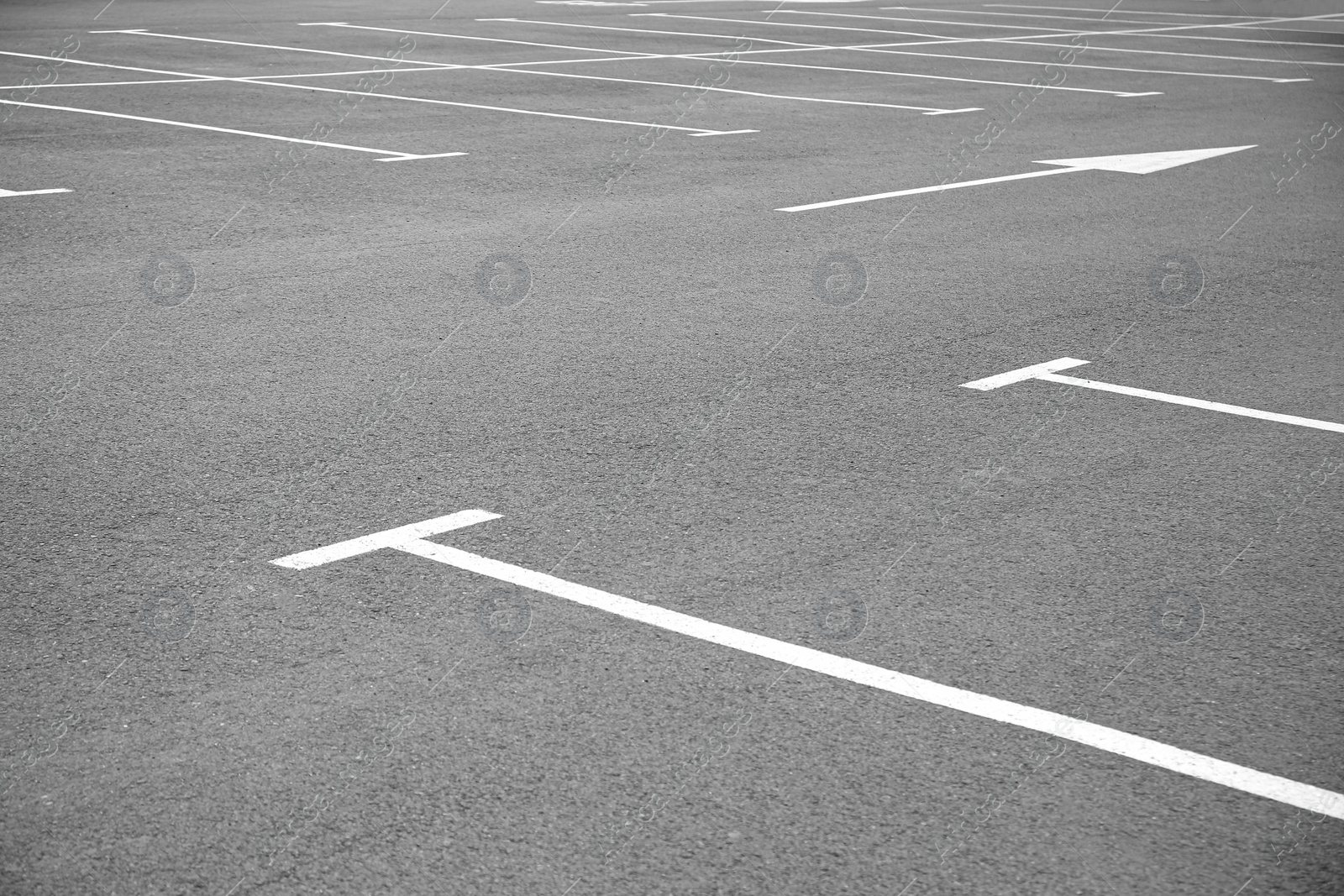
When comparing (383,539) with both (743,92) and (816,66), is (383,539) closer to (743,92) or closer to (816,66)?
(743,92)

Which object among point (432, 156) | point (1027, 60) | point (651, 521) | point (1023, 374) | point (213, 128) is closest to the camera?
point (651, 521)

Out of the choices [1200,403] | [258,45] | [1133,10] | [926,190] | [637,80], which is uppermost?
[258,45]

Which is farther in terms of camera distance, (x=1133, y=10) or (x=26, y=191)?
(x=1133, y=10)

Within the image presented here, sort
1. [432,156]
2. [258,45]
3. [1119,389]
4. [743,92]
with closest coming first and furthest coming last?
1. [1119,389]
2. [432,156]
3. [743,92]
4. [258,45]

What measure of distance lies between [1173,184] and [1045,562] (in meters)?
7.97

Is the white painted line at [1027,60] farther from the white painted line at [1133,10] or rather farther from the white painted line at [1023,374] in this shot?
the white painted line at [1023,374]

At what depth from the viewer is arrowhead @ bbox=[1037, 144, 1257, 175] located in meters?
12.5

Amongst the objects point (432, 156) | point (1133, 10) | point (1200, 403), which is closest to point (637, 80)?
point (432, 156)

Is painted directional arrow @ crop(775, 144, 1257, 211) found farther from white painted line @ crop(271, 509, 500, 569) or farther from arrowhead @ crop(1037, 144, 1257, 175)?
white painted line @ crop(271, 509, 500, 569)

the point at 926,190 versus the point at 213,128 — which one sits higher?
the point at 213,128

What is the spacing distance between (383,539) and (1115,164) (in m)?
9.75

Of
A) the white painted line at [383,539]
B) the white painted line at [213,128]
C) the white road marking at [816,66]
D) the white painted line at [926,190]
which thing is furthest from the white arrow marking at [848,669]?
the white road marking at [816,66]

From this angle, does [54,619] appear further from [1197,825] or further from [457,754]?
[1197,825]

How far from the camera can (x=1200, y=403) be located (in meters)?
6.47
